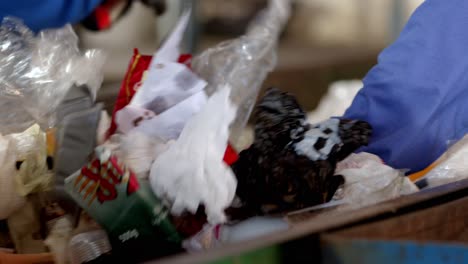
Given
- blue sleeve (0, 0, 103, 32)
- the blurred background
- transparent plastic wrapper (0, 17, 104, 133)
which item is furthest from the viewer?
the blurred background

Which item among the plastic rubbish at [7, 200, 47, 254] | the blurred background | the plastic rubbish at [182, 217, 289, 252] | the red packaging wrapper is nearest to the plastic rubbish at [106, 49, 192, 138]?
the red packaging wrapper

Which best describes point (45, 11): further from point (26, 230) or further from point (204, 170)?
point (204, 170)

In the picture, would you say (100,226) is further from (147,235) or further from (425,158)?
(425,158)

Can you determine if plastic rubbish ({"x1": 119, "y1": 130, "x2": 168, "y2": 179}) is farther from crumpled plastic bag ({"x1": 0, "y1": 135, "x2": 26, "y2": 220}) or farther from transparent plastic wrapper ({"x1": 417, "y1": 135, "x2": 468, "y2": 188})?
transparent plastic wrapper ({"x1": 417, "y1": 135, "x2": 468, "y2": 188})

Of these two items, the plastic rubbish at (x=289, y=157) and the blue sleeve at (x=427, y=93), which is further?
the blue sleeve at (x=427, y=93)

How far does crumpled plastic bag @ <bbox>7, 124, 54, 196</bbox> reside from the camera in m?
0.81

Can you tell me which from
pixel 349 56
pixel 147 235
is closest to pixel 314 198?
pixel 147 235

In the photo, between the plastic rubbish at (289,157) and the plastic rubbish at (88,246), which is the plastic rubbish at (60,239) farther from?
the plastic rubbish at (289,157)

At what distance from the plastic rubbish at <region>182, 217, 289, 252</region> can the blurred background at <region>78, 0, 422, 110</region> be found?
2.06m

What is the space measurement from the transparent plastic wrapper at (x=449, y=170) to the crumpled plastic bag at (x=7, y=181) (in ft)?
1.57

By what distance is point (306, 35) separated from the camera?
4.38 metres

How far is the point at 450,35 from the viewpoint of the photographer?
0.94 metres

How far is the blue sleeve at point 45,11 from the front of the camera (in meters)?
1.35

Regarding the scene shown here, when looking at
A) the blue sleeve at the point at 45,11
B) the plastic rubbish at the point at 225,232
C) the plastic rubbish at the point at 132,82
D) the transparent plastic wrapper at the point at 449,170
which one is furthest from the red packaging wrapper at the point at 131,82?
the blue sleeve at the point at 45,11
